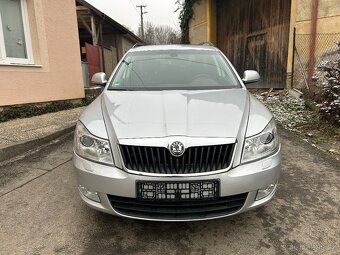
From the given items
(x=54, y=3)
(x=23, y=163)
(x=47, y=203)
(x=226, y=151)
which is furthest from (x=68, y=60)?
(x=226, y=151)

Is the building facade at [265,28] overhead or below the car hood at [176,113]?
overhead

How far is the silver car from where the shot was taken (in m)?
2.29

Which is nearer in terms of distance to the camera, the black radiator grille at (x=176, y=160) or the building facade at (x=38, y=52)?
the black radiator grille at (x=176, y=160)

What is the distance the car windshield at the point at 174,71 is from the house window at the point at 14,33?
3.90 m

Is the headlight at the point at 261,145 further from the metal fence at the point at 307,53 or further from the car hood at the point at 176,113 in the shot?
the metal fence at the point at 307,53

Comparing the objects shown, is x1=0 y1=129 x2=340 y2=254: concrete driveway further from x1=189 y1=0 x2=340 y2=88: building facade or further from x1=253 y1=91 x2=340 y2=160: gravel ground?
x1=189 y1=0 x2=340 y2=88: building facade

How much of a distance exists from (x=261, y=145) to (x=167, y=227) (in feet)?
3.52

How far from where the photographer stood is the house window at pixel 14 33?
6.67m

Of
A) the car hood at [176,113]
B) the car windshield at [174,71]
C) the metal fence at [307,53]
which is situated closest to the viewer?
the car hood at [176,113]

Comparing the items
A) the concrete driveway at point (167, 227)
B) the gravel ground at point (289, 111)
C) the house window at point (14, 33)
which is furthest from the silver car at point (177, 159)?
the house window at point (14, 33)

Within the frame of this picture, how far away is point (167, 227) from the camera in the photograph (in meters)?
2.73

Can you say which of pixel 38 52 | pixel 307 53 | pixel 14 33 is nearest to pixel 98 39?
pixel 38 52

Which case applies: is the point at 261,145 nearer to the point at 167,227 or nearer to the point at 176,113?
the point at 176,113

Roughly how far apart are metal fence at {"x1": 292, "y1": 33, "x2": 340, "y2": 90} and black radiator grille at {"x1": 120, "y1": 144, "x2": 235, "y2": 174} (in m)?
7.10
